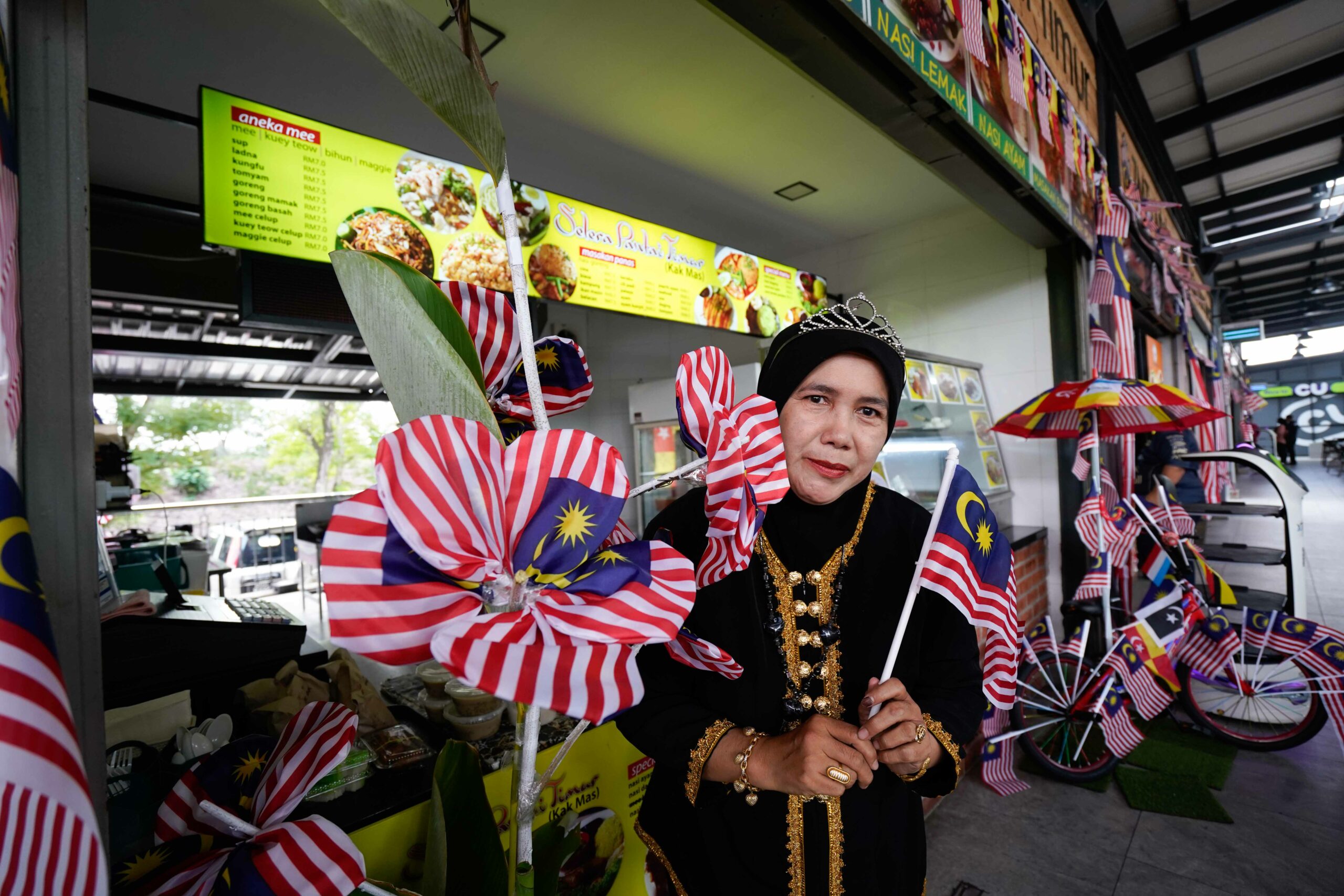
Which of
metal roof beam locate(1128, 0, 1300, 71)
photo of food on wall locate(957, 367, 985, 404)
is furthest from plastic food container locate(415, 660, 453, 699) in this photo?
metal roof beam locate(1128, 0, 1300, 71)

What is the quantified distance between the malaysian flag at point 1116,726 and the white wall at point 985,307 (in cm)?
151

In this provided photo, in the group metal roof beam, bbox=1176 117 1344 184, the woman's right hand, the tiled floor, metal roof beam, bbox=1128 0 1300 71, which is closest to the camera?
the woman's right hand

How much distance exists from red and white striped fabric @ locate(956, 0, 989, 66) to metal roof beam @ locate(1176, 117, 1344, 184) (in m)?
7.65

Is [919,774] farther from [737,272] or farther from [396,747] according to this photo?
[737,272]

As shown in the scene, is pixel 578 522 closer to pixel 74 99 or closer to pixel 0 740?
pixel 0 740

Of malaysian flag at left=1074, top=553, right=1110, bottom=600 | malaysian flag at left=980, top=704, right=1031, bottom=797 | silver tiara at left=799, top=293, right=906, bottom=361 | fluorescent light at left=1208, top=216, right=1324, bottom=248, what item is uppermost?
fluorescent light at left=1208, top=216, right=1324, bottom=248

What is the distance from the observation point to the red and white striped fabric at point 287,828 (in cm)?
57

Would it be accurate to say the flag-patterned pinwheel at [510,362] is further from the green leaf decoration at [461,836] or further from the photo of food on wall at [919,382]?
the photo of food on wall at [919,382]

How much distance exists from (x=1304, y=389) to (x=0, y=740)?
38.3 meters

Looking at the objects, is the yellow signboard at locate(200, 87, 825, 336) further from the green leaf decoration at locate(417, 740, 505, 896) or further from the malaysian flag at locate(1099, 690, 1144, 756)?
the malaysian flag at locate(1099, 690, 1144, 756)

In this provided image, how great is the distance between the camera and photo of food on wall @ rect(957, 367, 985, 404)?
172 inches

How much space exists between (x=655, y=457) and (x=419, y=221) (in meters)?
3.29

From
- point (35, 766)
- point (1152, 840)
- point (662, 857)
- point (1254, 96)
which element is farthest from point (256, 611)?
point (1254, 96)

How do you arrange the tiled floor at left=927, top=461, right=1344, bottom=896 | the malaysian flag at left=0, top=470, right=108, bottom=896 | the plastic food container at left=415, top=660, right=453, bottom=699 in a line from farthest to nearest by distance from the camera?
the tiled floor at left=927, top=461, right=1344, bottom=896, the plastic food container at left=415, top=660, right=453, bottom=699, the malaysian flag at left=0, top=470, right=108, bottom=896
